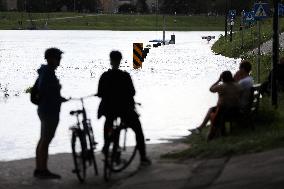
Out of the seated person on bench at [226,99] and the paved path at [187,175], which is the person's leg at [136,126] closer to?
the paved path at [187,175]

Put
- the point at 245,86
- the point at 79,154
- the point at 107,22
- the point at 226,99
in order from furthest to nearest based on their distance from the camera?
the point at 107,22 < the point at 245,86 < the point at 226,99 < the point at 79,154

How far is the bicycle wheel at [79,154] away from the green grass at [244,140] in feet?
5.62

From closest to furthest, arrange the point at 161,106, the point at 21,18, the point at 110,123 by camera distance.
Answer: the point at 110,123
the point at 161,106
the point at 21,18

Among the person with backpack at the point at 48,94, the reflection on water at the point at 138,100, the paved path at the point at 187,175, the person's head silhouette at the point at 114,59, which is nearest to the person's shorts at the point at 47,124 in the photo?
the person with backpack at the point at 48,94

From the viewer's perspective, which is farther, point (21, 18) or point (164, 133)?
point (21, 18)

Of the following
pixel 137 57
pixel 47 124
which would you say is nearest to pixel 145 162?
pixel 47 124

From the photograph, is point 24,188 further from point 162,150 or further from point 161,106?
point 161,106

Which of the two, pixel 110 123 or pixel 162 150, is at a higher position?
pixel 110 123

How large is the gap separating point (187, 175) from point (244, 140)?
1.93m

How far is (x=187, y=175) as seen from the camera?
9.21 metres

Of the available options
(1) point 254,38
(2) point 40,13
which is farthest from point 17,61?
(2) point 40,13

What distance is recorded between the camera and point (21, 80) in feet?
105

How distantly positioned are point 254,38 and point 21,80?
73.4 feet

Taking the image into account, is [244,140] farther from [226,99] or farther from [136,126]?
[136,126]
